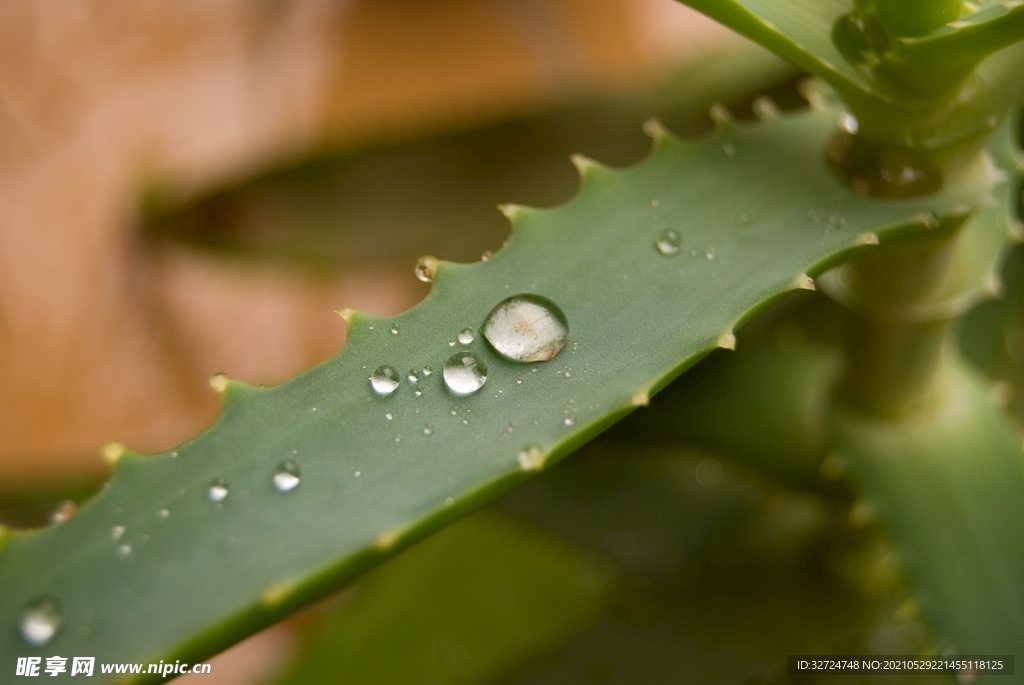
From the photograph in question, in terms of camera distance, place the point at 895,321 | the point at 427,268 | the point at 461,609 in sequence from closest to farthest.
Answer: the point at 427,268 < the point at 895,321 < the point at 461,609

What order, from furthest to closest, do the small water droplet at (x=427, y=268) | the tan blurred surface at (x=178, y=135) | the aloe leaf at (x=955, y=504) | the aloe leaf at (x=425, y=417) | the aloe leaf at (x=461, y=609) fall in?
the tan blurred surface at (x=178, y=135)
the aloe leaf at (x=461, y=609)
the aloe leaf at (x=955, y=504)
the small water droplet at (x=427, y=268)
the aloe leaf at (x=425, y=417)

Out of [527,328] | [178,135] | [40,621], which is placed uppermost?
[178,135]

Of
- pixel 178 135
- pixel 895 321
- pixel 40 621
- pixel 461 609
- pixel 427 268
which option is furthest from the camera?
pixel 178 135

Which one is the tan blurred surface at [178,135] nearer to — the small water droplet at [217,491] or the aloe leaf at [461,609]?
the aloe leaf at [461,609]

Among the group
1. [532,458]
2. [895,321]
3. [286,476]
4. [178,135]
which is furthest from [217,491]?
[178,135]

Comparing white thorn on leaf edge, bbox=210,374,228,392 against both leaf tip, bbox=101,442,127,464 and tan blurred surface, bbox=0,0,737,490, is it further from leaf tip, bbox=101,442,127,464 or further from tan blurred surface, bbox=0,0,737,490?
tan blurred surface, bbox=0,0,737,490

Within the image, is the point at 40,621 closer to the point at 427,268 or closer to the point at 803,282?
the point at 427,268

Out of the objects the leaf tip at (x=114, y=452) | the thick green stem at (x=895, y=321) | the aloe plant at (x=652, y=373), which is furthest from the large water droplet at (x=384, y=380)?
the thick green stem at (x=895, y=321)
